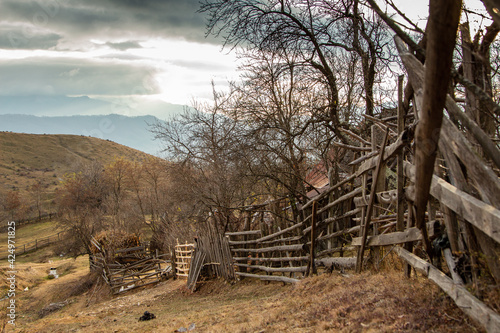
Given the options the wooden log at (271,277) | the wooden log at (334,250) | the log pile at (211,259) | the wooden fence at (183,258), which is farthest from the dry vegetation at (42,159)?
the wooden log at (334,250)

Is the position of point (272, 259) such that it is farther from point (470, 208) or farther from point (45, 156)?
point (45, 156)

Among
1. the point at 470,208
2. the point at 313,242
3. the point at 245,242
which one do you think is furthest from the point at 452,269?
the point at 245,242

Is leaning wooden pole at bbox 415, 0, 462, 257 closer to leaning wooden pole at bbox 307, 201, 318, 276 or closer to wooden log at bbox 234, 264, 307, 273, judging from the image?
leaning wooden pole at bbox 307, 201, 318, 276

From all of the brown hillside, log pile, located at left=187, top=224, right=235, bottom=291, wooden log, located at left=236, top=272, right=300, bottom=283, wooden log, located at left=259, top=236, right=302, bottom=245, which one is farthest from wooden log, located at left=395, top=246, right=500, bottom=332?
the brown hillside

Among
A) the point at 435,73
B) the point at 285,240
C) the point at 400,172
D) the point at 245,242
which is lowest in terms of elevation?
the point at 245,242

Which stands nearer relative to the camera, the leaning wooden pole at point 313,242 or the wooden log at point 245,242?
the leaning wooden pole at point 313,242

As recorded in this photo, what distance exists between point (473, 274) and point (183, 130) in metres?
17.7

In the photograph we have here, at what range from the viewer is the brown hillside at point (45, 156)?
67625 millimetres

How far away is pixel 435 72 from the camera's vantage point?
1.77 m

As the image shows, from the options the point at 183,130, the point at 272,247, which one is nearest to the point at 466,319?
the point at 272,247

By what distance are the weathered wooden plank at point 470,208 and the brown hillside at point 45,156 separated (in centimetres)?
5870

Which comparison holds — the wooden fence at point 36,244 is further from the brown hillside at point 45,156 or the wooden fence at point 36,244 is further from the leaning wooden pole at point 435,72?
the leaning wooden pole at point 435,72

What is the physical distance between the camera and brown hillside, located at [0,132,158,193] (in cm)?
6762

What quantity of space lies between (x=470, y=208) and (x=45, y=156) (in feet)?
310
